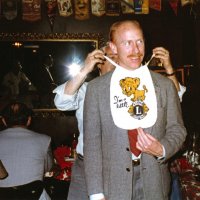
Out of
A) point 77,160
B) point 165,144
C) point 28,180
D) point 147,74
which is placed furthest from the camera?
point 28,180

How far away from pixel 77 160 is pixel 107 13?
3306 mm

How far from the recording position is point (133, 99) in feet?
6.63

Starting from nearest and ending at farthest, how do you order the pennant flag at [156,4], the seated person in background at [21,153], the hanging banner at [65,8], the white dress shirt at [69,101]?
the white dress shirt at [69,101] → the seated person in background at [21,153] → the hanging banner at [65,8] → the pennant flag at [156,4]

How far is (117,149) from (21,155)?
4.60 ft

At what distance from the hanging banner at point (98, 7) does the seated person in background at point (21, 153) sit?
2.67 meters

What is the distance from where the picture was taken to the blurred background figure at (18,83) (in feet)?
16.9

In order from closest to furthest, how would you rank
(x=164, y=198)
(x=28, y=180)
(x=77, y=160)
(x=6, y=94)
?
(x=164, y=198) → (x=77, y=160) → (x=28, y=180) → (x=6, y=94)

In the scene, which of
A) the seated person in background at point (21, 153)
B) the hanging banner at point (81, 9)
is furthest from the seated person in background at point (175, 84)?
the hanging banner at point (81, 9)

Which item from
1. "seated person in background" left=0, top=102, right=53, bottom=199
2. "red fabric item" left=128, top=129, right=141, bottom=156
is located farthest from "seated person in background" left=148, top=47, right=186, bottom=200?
"seated person in background" left=0, top=102, right=53, bottom=199

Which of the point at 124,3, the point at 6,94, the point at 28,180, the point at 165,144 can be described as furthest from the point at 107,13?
the point at 165,144

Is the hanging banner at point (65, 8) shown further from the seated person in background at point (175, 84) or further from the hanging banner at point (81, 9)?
the seated person in background at point (175, 84)

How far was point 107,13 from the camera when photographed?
5.24m

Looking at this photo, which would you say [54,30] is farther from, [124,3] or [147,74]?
[147,74]

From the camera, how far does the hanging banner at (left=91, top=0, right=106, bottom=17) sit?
5191 millimetres
